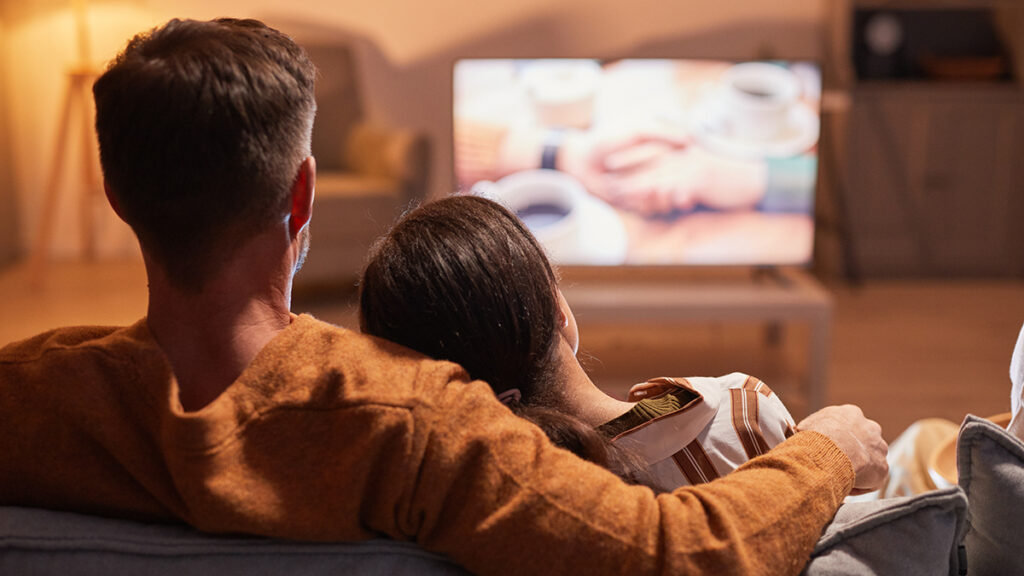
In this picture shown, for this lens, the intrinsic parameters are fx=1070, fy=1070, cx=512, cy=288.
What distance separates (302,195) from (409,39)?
4.15 meters

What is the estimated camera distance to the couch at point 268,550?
0.77 m

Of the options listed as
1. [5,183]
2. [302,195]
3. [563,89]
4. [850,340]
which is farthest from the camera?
[5,183]

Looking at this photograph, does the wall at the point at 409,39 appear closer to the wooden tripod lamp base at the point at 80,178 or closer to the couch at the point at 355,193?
the wooden tripod lamp base at the point at 80,178

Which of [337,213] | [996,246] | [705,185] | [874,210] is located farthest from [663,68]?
[996,246]

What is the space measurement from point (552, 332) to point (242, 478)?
35 cm

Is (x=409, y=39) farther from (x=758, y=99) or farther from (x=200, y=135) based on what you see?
(x=200, y=135)

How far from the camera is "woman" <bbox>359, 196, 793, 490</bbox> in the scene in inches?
36.2

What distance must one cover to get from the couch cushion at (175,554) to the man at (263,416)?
18 millimetres

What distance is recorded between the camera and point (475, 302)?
922mm

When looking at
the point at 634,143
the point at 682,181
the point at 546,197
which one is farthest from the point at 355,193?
the point at 682,181

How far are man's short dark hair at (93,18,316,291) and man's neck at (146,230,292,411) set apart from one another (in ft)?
0.04

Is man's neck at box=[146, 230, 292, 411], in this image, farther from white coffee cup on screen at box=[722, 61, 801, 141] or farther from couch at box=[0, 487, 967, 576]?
white coffee cup on screen at box=[722, 61, 801, 141]

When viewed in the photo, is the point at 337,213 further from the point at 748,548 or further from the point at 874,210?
the point at 748,548

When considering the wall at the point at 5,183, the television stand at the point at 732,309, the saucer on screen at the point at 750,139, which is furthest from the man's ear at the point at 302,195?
the wall at the point at 5,183
